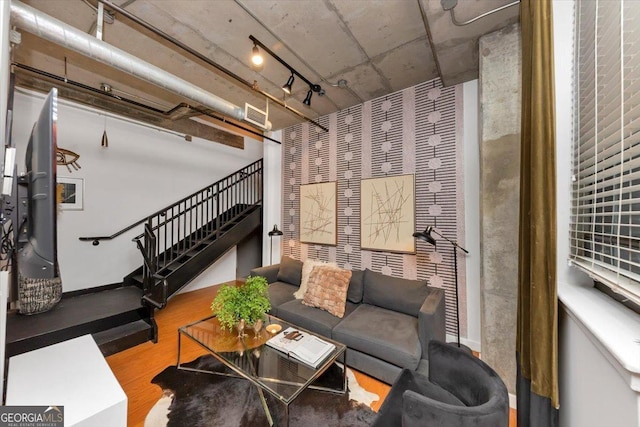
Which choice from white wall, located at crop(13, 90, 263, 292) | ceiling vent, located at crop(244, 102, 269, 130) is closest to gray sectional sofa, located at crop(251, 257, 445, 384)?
ceiling vent, located at crop(244, 102, 269, 130)

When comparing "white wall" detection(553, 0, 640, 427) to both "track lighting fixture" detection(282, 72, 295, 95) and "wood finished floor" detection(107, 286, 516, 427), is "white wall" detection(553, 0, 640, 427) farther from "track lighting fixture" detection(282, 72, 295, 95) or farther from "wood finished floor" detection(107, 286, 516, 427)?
"track lighting fixture" detection(282, 72, 295, 95)

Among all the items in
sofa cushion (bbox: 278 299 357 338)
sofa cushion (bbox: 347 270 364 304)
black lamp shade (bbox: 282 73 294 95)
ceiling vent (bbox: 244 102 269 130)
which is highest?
black lamp shade (bbox: 282 73 294 95)

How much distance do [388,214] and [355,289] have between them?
1.14 meters

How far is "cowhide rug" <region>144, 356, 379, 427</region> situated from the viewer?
1809 millimetres

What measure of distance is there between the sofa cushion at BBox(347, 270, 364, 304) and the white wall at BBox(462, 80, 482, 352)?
4.20ft

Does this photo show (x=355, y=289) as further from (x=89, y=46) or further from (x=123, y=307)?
(x=89, y=46)

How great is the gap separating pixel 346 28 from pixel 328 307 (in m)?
2.93

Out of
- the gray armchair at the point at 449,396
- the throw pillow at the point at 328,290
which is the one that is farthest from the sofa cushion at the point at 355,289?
the gray armchair at the point at 449,396

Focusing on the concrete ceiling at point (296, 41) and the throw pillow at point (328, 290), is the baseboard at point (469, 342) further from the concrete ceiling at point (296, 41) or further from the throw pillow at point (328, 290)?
the concrete ceiling at point (296, 41)

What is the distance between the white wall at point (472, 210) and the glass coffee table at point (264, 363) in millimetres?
1722

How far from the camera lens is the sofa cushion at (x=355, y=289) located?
121 inches

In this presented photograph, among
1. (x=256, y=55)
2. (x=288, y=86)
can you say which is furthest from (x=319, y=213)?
(x=256, y=55)

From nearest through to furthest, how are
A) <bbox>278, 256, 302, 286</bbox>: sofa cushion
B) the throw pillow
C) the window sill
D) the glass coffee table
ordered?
the window sill < the glass coffee table < the throw pillow < <bbox>278, 256, 302, 286</bbox>: sofa cushion

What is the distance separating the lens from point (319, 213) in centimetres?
408
